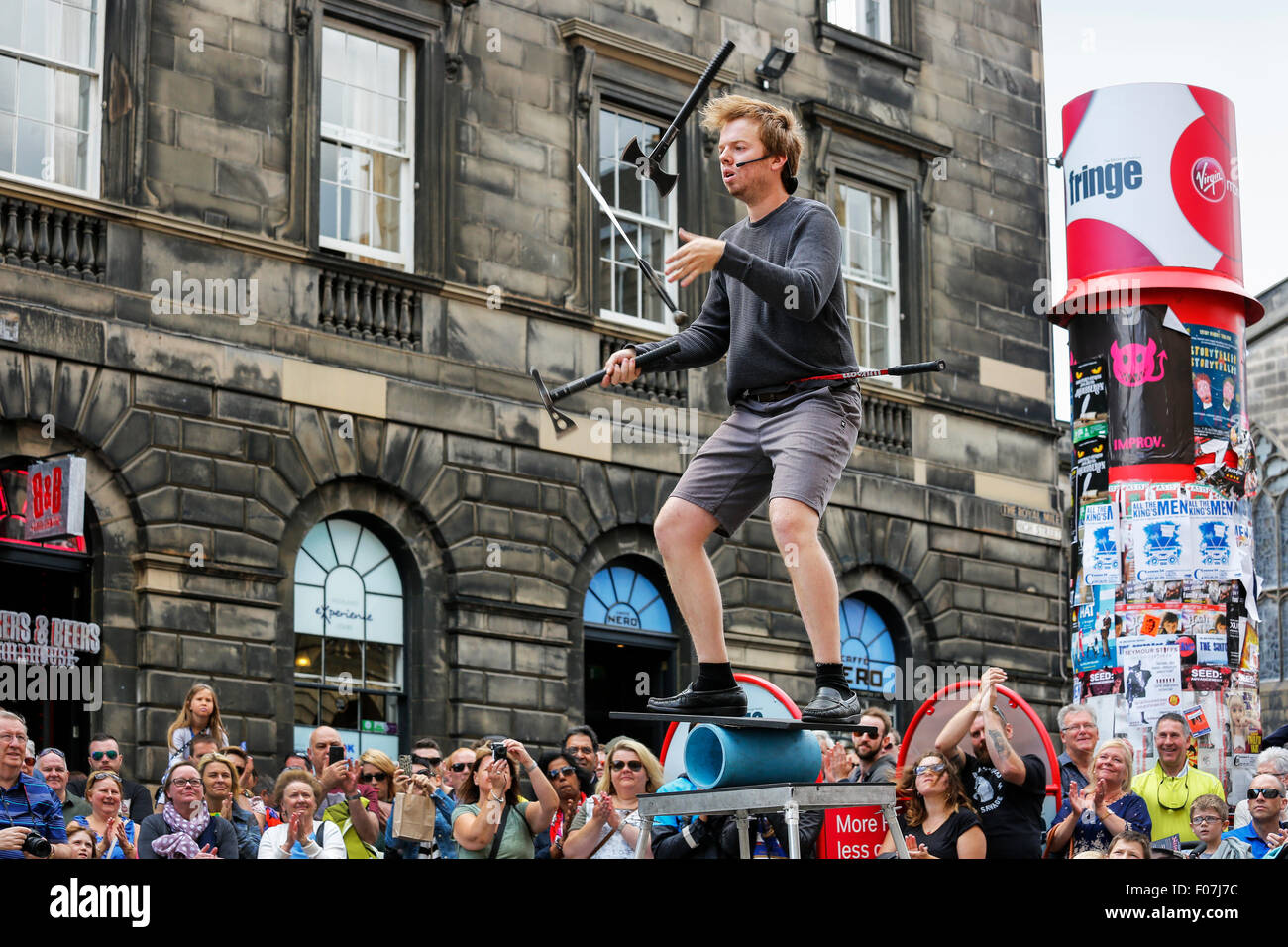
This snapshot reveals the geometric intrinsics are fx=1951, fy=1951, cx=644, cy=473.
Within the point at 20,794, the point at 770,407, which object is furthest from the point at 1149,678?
the point at 770,407

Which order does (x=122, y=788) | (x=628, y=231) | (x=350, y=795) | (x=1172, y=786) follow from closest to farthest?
(x=350, y=795), (x=1172, y=786), (x=122, y=788), (x=628, y=231)

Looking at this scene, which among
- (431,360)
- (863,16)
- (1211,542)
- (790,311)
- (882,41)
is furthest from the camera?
(863,16)

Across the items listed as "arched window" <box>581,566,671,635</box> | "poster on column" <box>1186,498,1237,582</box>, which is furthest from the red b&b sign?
"poster on column" <box>1186,498,1237,582</box>

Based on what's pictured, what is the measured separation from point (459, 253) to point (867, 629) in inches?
270

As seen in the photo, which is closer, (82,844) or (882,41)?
(82,844)

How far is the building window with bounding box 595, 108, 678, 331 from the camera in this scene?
66.9 feet

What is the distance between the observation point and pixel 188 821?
9656 mm

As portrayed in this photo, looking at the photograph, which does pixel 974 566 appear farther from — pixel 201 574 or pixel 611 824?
pixel 611 824

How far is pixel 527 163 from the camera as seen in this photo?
1959 centimetres

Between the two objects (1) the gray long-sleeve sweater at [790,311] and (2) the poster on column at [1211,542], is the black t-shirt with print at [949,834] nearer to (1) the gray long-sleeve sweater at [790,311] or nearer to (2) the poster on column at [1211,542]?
(1) the gray long-sleeve sweater at [790,311]

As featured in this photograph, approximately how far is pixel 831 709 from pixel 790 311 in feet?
4.61

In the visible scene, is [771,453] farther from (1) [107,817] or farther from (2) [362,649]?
(2) [362,649]

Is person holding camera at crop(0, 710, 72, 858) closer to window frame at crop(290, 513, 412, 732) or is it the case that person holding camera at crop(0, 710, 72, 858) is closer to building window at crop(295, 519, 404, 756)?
window frame at crop(290, 513, 412, 732)
